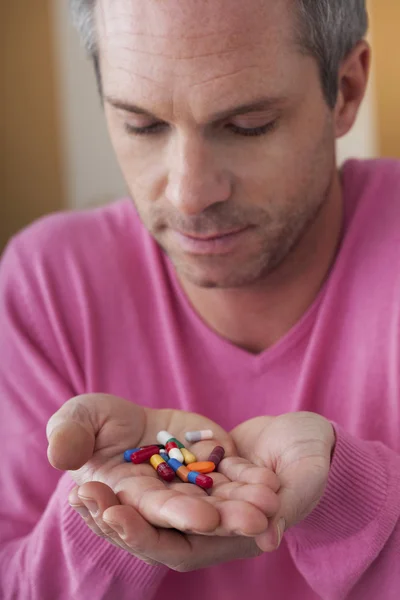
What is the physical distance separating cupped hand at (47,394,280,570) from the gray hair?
51 centimetres

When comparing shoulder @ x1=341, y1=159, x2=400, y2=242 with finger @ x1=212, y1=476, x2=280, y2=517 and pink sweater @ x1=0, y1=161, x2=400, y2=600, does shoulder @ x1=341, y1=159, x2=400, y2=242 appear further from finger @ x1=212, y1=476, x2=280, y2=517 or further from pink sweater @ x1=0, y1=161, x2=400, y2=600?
finger @ x1=212, y1=476, x2=280, y2=517

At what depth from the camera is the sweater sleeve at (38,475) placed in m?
0.96

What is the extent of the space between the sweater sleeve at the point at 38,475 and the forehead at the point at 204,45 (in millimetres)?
414

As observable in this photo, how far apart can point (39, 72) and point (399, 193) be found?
1.45 metres

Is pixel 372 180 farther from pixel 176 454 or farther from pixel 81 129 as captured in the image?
pixel 81 129

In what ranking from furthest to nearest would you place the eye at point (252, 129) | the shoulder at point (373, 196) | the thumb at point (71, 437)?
the shoulder at point (373, 196) → the eye at point (252, 129) → the thumb at point (71, 437)

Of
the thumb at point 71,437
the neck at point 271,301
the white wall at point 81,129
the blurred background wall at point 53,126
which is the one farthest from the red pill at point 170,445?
the white wall at point 81,129

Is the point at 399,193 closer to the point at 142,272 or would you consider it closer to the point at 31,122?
the point at 142,272

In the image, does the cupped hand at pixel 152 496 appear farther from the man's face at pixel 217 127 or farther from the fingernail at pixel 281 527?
the man's face at pixel 217 127

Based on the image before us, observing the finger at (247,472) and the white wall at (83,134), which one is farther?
the white wall at (83,134)

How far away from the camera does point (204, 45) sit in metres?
0.95

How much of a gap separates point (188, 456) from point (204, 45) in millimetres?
488

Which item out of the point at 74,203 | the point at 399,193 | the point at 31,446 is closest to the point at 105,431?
the point at 31,446

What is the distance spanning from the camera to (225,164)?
1.01 meters
